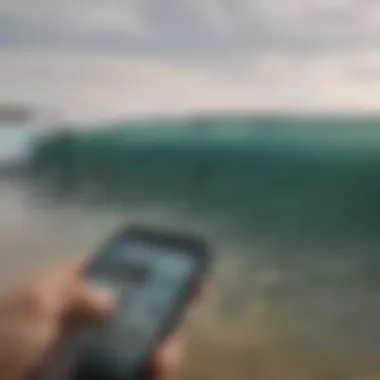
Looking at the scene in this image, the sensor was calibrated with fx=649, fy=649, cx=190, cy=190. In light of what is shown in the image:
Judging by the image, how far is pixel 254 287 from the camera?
636mm

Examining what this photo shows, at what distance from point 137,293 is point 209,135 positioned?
0.17 m

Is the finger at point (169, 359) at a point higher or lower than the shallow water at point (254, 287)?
lower

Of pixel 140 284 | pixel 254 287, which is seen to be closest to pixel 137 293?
pixel 140 284

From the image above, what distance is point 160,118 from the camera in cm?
66

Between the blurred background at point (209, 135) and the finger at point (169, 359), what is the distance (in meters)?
0.07

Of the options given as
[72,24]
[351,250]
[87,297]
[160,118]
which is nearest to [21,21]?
[72,24]

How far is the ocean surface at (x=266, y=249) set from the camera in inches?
24.9

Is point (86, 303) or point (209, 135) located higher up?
point (209, 135)

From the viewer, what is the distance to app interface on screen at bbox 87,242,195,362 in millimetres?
623

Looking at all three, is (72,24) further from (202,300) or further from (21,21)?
(202,300)

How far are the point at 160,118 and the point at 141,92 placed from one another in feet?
0.11

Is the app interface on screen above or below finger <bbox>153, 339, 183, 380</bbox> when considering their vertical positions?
above

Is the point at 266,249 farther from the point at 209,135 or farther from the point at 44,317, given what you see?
the point at 44,317

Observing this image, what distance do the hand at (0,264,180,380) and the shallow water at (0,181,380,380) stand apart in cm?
2
